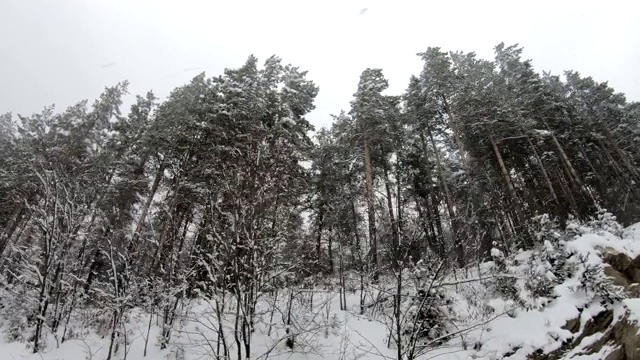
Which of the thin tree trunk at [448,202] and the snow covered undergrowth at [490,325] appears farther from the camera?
the thin tree trunk at [448,202]

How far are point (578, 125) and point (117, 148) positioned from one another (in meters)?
31.5

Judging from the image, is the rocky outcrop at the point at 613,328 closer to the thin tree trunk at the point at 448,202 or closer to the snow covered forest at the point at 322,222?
the snow covered forest at the point at 322,222

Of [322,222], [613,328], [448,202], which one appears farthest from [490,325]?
[322,222]

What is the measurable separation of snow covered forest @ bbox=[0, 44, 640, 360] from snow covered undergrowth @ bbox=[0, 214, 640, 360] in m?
0.05

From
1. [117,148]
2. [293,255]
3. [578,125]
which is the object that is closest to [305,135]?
[293,255]

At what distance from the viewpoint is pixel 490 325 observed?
7.94 metres

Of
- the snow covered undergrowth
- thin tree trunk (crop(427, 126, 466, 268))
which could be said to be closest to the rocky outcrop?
the snow covered undergrowth

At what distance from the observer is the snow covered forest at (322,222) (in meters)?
6.92

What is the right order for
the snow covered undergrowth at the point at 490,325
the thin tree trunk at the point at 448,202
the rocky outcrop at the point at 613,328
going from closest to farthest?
the rocky outcrop at the point at 613,328 → the snow covered undergrowth at the point at 490,325 → the thin tree trunk at the point at 448,202

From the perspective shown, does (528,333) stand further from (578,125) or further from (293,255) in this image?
(578,125)

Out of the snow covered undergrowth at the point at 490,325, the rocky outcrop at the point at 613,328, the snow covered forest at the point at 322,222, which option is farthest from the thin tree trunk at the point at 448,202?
the rocky outcrop at the point at 613,328

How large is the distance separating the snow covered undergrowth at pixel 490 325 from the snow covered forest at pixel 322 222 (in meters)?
0.05

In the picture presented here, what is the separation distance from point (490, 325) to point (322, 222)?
13.7 meters

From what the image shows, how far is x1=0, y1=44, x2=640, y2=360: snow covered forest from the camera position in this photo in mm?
6922
